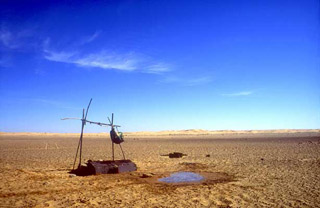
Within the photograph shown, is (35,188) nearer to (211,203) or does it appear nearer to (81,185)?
(81,185)

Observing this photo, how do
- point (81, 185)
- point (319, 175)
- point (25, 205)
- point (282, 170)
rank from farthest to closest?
point (282, 170)
point (319, 175)
point (81, 185)
point (25, 205)

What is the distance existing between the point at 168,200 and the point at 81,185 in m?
4.14

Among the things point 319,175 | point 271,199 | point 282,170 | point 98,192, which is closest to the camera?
point 271,199

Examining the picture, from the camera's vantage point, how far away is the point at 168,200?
774 cm

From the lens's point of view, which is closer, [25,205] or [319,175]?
[25,205]

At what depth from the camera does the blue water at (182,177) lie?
35.3 ft

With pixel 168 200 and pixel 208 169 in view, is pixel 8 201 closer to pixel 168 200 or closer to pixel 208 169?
pixel 168 200

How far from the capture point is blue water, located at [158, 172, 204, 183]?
424 inches

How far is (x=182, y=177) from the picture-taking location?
11.4m

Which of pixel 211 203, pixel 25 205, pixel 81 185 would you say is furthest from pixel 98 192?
pixel 211 203

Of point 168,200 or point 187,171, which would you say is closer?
point 168,200

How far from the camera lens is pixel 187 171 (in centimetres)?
1309

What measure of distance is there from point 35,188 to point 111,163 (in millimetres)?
4285

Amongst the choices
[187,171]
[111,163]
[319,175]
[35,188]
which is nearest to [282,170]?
[319,175]
